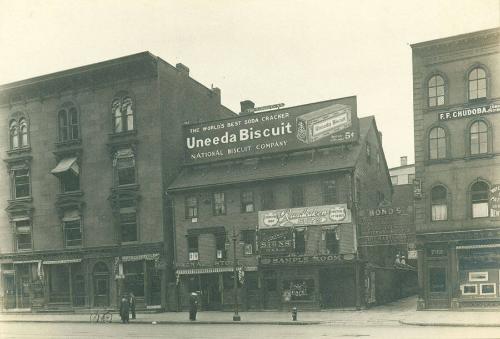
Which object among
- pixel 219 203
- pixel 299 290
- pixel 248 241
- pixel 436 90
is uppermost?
pixel 436 90

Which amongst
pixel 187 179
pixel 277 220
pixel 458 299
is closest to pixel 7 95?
pixel 187 179

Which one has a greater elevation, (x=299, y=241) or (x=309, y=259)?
(x=299, y=241)

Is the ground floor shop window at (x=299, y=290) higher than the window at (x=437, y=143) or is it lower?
lower

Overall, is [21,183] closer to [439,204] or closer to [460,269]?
[439,204]

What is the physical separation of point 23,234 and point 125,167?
33.5ft

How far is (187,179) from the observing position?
139 feet

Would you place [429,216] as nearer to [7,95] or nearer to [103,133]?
[103,133]

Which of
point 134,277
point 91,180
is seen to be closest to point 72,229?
point 91,180

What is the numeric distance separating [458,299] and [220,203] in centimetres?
1605

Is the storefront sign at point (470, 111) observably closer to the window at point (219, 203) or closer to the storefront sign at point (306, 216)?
the storefront sign at point (306, 216)

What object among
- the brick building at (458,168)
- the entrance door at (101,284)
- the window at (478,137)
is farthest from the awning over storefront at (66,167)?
the window at (478,137)

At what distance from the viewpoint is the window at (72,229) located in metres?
44.2

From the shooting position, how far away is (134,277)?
42.0 m

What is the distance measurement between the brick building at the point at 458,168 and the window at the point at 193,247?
14661mm
